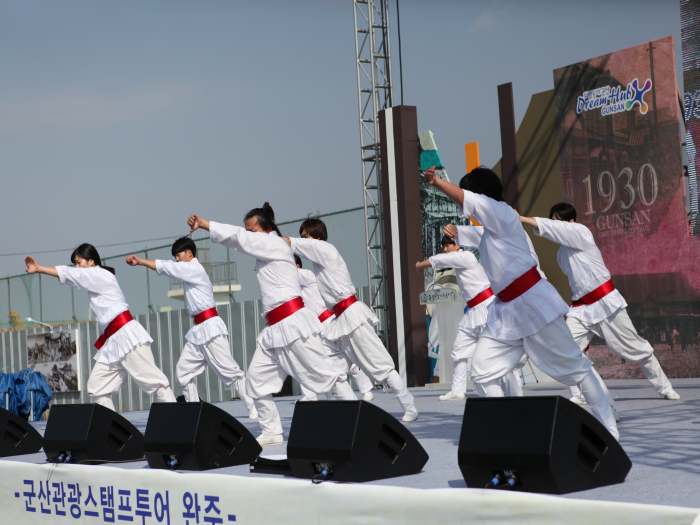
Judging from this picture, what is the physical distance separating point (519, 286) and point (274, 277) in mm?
1831

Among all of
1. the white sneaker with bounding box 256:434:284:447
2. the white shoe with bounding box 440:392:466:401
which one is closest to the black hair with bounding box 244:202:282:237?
the white sneaker with bounding box 256:434:284:447

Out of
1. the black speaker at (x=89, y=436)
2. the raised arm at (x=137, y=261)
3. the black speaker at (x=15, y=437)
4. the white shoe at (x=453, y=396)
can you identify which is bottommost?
the white shoe at (x=453, y=396)

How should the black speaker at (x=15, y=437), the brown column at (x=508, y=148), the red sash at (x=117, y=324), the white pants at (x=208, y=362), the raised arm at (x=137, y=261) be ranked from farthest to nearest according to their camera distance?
the brown column at (x=508, y=148) → the white pants at (x=208, y=362) → the red sash at (x=117, y=324) → the raised arm at (x=137, y=261) → the black speaker at (x=15, y=437)

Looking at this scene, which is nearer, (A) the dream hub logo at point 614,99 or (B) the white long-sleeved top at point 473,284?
(B) the white long-sleeved top at point 473,284

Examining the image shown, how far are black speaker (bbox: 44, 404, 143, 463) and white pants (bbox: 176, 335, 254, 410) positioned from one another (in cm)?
216

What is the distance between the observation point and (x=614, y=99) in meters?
9.38

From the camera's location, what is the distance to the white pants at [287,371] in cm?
477

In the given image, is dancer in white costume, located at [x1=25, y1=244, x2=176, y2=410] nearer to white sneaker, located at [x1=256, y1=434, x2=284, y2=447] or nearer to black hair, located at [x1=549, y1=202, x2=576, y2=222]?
white sneaker, located at [x1=256, y1=434, x2=284, y2=447]

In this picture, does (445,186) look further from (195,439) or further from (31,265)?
(31,265)

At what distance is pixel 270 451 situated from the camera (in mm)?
4492

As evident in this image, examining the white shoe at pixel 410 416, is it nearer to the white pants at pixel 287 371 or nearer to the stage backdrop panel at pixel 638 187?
the white pants at pixel 287 371

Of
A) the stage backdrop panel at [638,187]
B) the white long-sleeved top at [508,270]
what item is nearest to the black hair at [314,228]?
the white long-sleeved top at [508,270]

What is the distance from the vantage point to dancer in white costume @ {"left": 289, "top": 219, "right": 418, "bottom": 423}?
554 cm

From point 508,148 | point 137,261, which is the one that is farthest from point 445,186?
point 508,148
